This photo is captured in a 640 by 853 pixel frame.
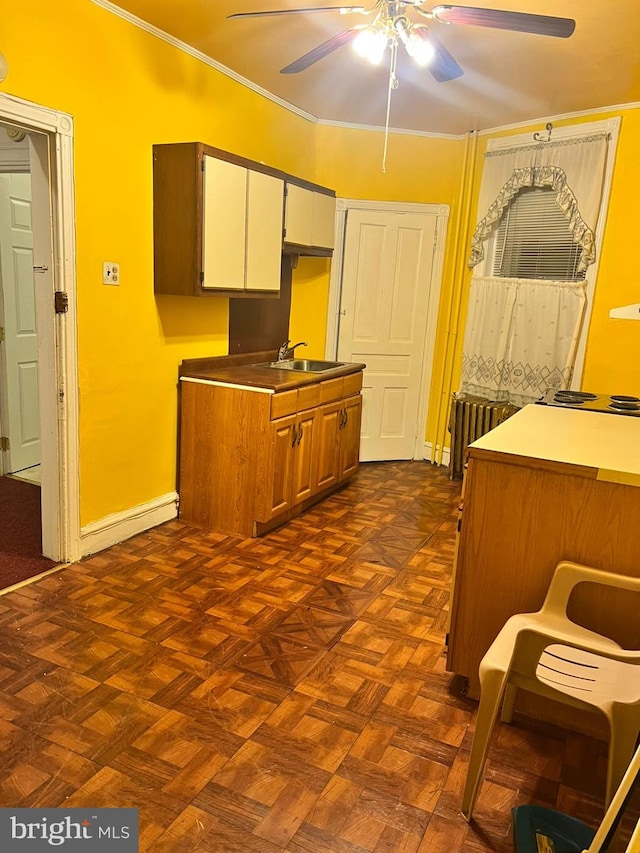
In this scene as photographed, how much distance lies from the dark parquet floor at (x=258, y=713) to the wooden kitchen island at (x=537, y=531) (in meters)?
0.34

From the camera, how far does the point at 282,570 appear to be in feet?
10.1

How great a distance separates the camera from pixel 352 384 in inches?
169

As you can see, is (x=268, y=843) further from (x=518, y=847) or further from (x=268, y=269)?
(x=268, y=269)

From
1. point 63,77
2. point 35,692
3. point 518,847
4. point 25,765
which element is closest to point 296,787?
point 518,847

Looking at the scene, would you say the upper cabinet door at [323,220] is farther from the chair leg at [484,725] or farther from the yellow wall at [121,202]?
the chair leg at [484,725]

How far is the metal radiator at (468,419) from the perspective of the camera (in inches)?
180

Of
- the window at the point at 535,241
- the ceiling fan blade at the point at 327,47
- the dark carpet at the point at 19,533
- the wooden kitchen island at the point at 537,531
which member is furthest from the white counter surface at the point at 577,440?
the dark carpet at the point at 19,533

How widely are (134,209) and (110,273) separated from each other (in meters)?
0.37

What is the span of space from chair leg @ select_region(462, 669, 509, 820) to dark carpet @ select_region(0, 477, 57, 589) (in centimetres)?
213

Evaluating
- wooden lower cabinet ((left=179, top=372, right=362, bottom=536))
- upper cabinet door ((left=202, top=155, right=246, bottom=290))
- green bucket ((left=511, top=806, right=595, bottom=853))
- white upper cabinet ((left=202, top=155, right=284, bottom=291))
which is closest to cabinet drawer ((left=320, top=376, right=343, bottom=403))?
wooden lower cabinet ((left=179, top=372, right=362, bottom=536))

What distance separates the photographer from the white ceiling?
2775 millimetres

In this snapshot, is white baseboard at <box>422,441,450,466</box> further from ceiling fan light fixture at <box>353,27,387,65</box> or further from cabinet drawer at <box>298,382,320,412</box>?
ceiling fan light fixture at <box>353,27,387,65</box>

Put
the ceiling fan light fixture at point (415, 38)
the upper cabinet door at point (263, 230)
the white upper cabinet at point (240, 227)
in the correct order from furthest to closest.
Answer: the upper cabinet door at point (263, 230) < the white upper cabinet at point (240, 227) < the ceiling fan light fixture at point (415, 38)
